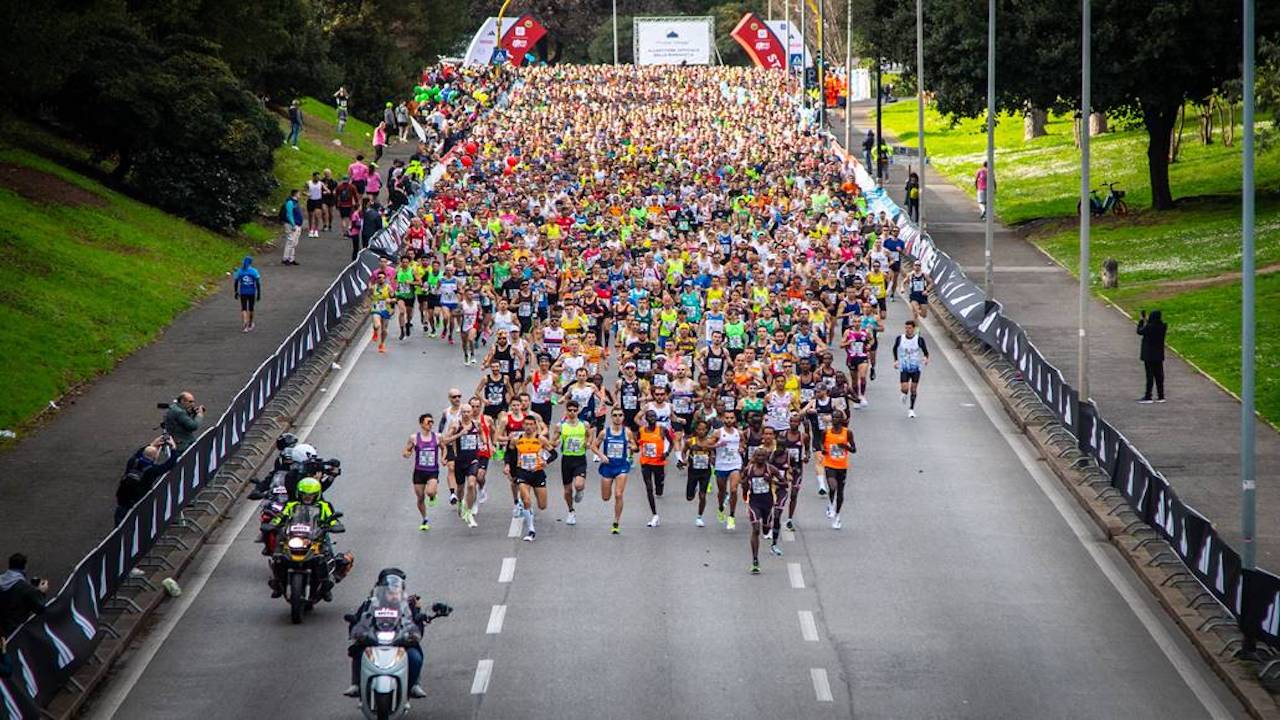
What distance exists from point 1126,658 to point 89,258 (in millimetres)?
27320

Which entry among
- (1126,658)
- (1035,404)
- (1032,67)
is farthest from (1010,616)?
(1032,67)

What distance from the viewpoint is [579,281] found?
3631 centimetres

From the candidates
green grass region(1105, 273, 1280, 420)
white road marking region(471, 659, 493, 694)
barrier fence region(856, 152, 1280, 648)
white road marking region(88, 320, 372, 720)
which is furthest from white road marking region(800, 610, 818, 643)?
green grass region(1105, 273, 1280, 420)

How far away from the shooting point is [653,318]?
32.9m

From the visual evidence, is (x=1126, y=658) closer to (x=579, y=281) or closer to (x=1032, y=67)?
(x=579, y=281)

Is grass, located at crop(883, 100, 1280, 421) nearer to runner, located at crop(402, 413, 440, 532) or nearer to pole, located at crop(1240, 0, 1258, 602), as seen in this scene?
pole, located at crop(1240, 0, 1258, 602)

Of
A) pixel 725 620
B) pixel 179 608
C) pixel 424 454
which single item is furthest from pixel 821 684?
pixel 424 454

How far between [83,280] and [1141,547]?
23353mm

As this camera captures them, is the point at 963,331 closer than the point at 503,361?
No

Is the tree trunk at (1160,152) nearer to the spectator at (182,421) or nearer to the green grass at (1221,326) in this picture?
the green grass at (1221,326)

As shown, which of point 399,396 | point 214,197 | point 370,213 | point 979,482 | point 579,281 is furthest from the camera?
point 214,197

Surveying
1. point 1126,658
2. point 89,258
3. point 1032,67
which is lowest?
point 1126,658

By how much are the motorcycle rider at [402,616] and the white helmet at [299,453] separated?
4891mm

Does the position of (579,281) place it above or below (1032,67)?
below
